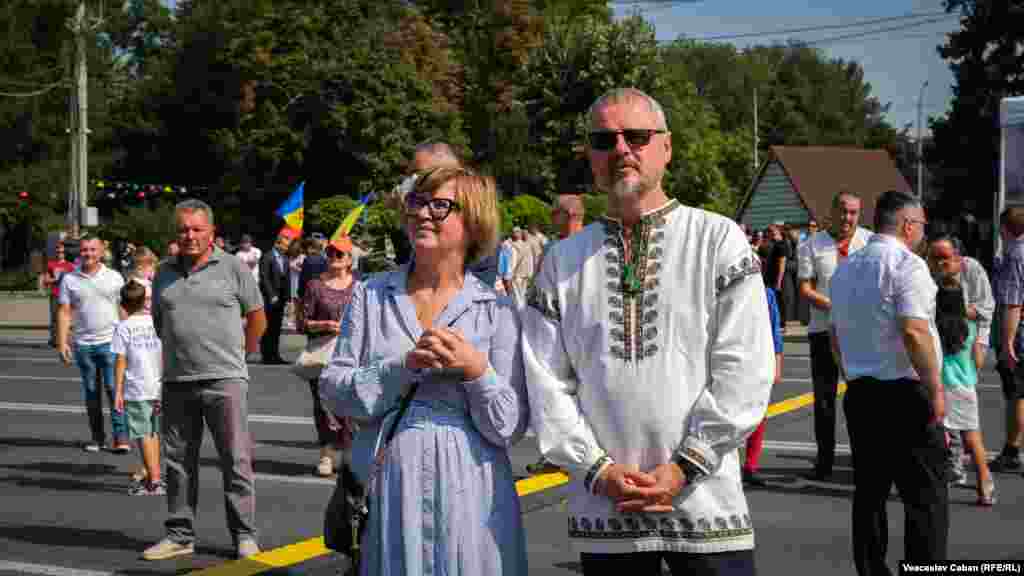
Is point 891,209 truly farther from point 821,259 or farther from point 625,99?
point 625,99

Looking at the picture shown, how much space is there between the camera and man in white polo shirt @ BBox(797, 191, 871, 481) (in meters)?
9.02

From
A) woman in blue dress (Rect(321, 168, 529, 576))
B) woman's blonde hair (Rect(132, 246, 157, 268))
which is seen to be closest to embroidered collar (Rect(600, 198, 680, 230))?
woman in blue dress (Rect(321, 168, 529, 576))

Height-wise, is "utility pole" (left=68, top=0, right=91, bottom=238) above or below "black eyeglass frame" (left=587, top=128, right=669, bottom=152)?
above

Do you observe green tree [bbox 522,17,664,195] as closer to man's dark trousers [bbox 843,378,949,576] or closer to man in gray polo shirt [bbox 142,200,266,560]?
man in gray polo shirt [bbox 142,200,266,560]

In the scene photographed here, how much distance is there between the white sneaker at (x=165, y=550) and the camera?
7.09m

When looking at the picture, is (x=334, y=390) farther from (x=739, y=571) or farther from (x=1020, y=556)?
(x=1020, y=556)

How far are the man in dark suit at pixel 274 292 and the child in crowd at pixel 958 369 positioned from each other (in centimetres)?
1172

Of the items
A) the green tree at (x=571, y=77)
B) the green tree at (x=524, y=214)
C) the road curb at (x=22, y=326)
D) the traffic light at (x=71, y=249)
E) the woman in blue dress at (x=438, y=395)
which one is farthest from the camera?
the green tree at (x=571, y=77)

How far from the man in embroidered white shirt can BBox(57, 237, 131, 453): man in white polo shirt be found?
828 cm

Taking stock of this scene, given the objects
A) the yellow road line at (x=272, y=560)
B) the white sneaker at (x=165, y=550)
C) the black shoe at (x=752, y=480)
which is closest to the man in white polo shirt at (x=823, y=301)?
the black shoe at (x=752, y=480)

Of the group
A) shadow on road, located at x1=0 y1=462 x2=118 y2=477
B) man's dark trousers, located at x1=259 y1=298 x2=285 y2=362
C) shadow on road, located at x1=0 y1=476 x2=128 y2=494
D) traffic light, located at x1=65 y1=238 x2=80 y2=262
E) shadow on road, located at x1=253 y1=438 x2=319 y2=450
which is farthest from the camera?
man's dark trousers, located at x1=259 y1=298 x2=285 y2=362

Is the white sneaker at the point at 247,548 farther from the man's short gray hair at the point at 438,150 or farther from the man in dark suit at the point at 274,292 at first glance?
the man in dark suit at the point at 274,292

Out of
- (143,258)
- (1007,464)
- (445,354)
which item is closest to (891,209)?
(445,354)

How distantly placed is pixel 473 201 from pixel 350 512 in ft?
3.36
